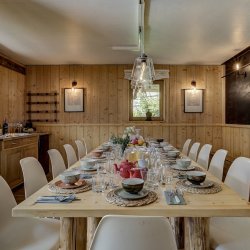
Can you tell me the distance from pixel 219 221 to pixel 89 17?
2.66 metres

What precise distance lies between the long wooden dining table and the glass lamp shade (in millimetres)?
1990

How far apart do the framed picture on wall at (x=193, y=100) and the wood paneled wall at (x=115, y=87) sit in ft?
0.32

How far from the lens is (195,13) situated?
3018 millimetres

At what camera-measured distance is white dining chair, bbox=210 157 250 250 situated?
1539mm

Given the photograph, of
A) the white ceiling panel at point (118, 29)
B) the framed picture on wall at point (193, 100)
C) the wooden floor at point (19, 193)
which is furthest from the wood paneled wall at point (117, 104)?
the wooden floor at point (19, 193)

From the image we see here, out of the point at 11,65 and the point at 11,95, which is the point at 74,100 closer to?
the point at 11,95

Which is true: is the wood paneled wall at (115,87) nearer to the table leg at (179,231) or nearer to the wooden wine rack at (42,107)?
the wooden wine rack at (42,107)

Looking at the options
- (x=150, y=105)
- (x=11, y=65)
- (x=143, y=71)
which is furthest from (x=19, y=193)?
(x=150, y=105)

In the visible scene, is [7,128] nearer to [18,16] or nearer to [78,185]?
[18,16]

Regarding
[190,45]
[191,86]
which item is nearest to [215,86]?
[191,86]

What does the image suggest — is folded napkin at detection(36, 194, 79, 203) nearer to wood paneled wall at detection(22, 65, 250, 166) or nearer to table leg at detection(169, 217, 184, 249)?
table leg at detection(169, 217, 184, 249)

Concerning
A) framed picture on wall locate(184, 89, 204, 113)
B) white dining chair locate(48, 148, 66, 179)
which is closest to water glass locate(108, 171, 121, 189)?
white dining chair locate(48, 148, 66, 179)

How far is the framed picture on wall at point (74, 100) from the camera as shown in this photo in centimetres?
577

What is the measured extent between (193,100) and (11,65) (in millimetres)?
3987
